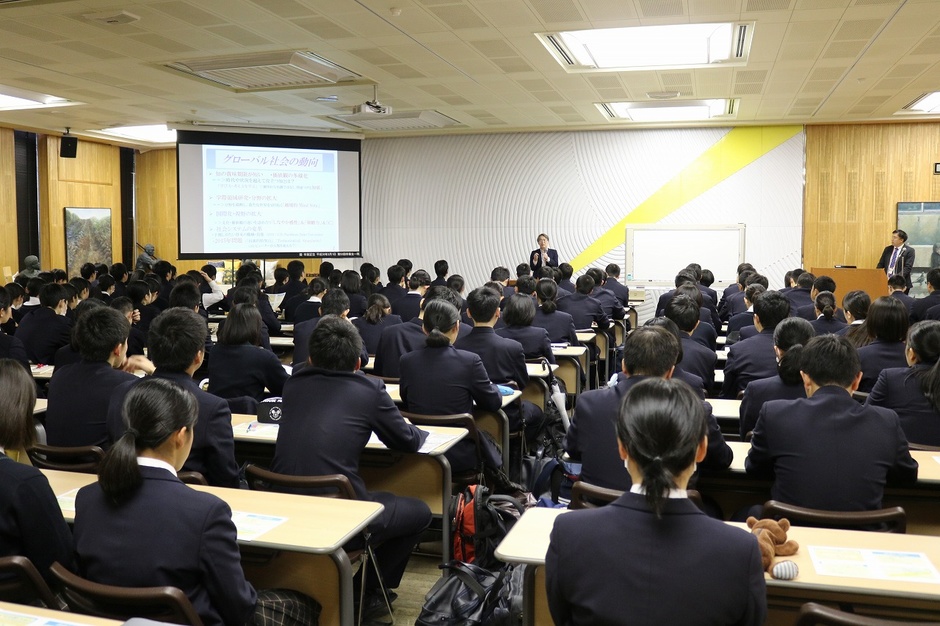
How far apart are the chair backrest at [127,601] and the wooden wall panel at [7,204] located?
13278 millimetres

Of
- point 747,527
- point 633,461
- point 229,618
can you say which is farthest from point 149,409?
point 747,527

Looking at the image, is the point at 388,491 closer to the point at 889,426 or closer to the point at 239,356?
the point at 239,356

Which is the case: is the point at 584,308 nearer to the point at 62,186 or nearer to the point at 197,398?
the point at 197,398

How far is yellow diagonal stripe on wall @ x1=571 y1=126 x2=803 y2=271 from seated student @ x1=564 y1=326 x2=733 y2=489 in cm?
1023

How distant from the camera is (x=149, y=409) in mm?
2178

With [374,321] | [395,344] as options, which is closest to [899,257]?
[374,321]

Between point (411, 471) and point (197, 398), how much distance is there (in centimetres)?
119

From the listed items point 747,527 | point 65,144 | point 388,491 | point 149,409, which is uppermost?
point 65,144

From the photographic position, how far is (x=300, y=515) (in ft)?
8.82

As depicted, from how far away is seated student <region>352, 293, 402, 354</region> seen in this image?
6656mm

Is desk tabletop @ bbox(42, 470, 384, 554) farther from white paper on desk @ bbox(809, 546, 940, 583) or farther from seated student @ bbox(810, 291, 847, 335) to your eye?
seated student @ bbox(810, 291, 847, 335)

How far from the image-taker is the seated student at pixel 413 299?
8.16m

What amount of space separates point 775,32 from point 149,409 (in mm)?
6734

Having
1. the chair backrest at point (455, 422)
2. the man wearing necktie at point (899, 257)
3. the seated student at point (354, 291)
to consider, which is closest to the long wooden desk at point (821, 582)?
the chair backrest at point (455, 422)
